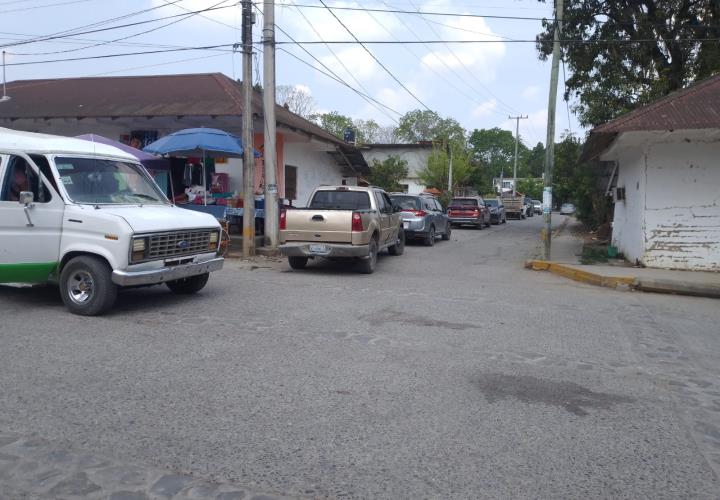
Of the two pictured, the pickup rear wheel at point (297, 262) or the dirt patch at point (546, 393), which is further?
the pickup rear wheel at point (297, 262)

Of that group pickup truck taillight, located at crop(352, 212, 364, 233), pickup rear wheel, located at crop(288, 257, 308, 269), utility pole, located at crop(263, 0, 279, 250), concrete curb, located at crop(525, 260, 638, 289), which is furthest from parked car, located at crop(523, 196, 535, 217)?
pickup truck taillight, located at crop(352, 212, 364, 233)

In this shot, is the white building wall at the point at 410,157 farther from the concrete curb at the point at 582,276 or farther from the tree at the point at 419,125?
the concrete curb at the point at 582,276

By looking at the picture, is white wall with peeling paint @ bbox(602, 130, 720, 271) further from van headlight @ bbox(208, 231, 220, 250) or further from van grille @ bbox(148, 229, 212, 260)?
van grille @ bbox(148, 229, 212, 260)

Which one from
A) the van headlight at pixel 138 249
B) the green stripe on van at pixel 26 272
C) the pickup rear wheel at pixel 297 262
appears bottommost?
the pickup rear wheel at pixel 297 262

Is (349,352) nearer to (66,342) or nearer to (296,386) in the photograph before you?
(296,386)

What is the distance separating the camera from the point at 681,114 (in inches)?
476

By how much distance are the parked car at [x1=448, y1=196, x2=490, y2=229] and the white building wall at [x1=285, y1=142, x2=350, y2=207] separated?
26.6 ft

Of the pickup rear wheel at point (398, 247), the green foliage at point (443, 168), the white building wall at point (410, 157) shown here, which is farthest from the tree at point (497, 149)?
the pickup rear wheel at point (398, 247)

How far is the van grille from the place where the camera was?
760cm

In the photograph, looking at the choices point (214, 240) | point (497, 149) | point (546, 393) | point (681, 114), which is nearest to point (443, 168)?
point (681, 114)

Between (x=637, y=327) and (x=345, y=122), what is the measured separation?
2556 inches

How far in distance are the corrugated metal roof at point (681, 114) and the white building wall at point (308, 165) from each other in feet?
35.9

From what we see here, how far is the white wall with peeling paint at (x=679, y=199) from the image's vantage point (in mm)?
12742

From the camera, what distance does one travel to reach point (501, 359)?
608 cm
